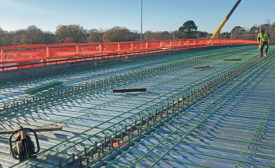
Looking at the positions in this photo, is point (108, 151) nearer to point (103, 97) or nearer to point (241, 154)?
point (241, 154)

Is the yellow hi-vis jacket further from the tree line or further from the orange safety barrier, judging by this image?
the tree line

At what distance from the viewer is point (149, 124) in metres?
4.73

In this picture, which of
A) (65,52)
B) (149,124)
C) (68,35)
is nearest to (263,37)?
(65,52)

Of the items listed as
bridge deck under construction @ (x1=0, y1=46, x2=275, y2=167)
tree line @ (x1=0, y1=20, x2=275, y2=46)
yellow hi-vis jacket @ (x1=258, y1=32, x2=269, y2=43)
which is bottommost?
bridge deck under construction @ (x1=0, y1=46, x2=275, y2=167)

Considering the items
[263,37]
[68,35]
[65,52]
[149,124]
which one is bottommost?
[149,124]

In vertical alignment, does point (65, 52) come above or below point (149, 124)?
above

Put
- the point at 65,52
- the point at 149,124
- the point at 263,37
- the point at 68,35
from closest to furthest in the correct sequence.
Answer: the point at 149,124
the point at 263,37
the point at 65,52
the point at 68,35

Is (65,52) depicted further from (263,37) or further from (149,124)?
(149,124)

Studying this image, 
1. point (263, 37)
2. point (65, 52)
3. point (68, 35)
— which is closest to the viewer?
point (263, 37)

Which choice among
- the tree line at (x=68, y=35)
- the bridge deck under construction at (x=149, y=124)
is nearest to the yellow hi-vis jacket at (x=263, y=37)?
the bridge deck under construction at (x=149, y=124)

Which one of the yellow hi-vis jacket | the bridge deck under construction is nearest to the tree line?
the yellow hi-vis jacket

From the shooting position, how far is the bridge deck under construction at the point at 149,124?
3452 millimetres

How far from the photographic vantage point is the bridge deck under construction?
3.45m

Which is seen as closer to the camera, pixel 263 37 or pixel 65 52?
pixel 263 37
